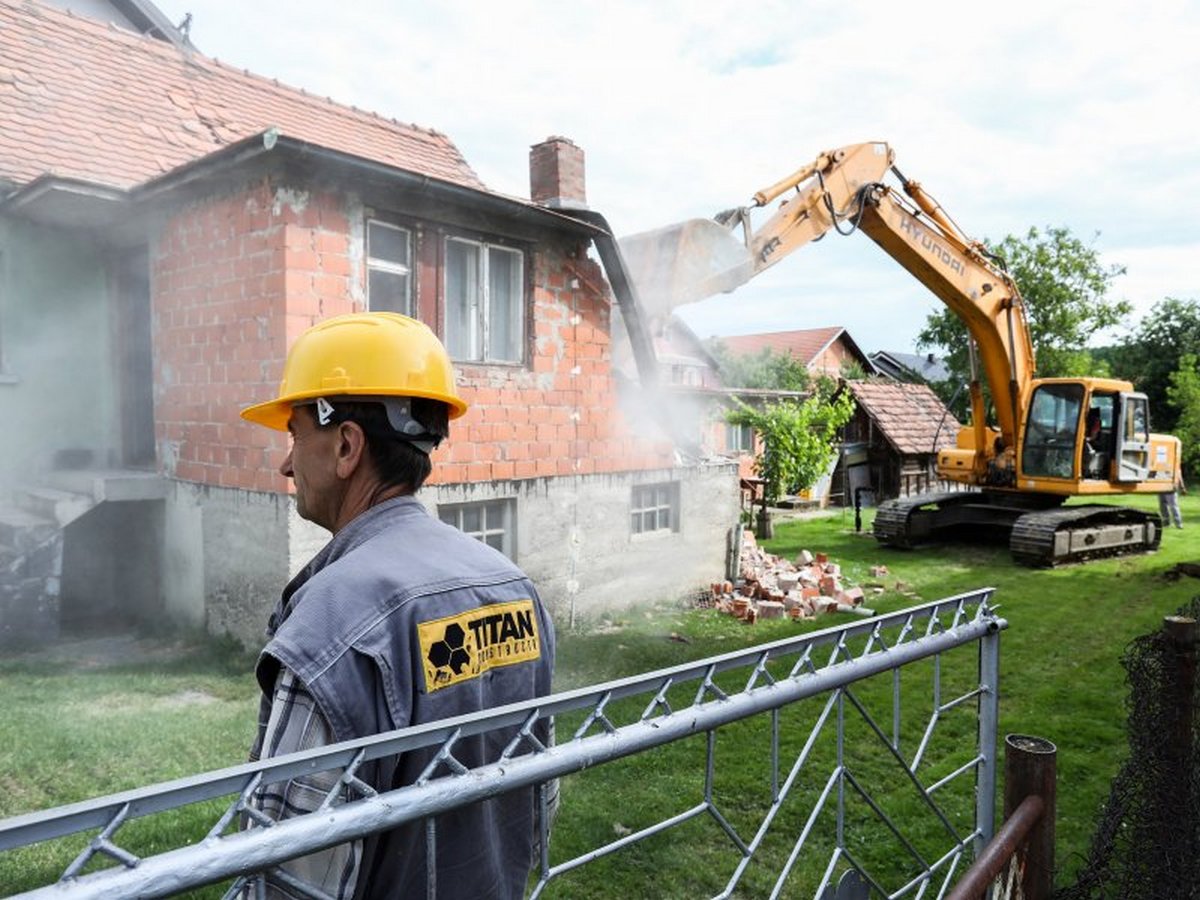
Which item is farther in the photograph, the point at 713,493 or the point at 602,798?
the point at 713,493

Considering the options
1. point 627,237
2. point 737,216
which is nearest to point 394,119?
point 627,237

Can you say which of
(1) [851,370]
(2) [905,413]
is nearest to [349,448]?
(2) [905,413]

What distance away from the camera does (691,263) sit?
327 inches

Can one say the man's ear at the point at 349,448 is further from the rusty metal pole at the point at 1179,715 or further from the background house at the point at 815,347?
the background house at the point at 815,347

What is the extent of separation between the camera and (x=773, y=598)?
32.3 ft

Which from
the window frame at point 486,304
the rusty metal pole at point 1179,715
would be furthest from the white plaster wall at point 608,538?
the rusty metal pole at point 1179,715

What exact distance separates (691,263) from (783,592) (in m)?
4.33

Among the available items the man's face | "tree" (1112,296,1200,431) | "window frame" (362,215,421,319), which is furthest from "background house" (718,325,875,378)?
the man's face

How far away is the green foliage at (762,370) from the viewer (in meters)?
32.4

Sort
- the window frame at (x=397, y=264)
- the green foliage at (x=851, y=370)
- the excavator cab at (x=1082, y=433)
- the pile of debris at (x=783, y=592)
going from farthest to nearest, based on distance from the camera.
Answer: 1. the green foliage at (x=851, y=370)
2. the excavator cab at (x=1082, y=433)
3. the pile of debris at (x=783, y=592)
4. the window frame at (x=397, y=264)

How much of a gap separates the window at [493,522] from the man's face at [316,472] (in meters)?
6.17

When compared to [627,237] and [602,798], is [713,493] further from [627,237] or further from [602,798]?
[602,798]

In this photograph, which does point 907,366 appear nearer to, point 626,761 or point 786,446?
point 786,446

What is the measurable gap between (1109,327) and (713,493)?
106ft
